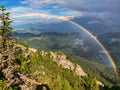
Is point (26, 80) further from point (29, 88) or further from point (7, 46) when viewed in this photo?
point (7, 46)

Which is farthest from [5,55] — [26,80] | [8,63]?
[26,80]

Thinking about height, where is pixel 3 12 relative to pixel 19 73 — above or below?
above

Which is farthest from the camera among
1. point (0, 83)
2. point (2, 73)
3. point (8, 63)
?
point (2, 73)

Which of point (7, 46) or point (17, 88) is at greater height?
point (7, 46)

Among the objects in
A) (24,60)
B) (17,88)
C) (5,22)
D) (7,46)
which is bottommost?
(17,88)

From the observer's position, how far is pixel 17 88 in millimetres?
39688

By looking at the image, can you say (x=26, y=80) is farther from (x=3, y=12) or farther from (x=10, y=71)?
(x=3, y=12)

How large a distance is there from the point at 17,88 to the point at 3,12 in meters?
10.1

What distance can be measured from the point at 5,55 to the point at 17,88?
4812mm

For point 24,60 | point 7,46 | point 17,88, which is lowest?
point 17,88

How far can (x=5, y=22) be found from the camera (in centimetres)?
3900

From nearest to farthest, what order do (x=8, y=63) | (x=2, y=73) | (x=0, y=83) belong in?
1. (x=0, y=83)
2. (x=8, y=63)
3. (x=2, y=73)

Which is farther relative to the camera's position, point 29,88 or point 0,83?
point 29,88

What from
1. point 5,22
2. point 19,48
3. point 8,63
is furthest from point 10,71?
point 5,22
